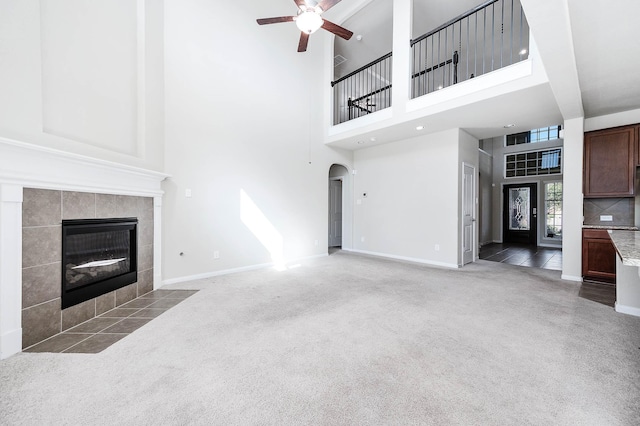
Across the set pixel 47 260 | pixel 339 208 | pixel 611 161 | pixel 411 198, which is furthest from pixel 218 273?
pixel 611 161

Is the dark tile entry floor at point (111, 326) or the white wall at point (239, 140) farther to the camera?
the white wall at point (239, 140)

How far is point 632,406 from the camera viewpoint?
4.70 feet

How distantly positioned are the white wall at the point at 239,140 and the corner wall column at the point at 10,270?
1.73 metres

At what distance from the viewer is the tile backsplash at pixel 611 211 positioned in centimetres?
390

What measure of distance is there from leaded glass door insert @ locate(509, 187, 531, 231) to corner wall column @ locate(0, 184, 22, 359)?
428 inches

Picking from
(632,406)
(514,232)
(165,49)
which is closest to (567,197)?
(632,406)

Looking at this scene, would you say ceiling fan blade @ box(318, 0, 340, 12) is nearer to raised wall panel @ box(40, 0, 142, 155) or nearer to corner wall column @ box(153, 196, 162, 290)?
raised wall panel @ box(40, 0, 142, 155)

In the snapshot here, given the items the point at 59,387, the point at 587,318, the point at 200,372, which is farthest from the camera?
the point at 587,318

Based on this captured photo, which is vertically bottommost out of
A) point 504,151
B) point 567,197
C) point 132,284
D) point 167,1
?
point 132,284

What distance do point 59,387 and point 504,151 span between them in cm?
1093

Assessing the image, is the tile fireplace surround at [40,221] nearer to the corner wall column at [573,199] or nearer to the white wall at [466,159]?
the white wall at [466,159]

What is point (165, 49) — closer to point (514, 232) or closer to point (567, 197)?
point (567, 197)

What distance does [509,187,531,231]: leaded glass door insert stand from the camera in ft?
27.2

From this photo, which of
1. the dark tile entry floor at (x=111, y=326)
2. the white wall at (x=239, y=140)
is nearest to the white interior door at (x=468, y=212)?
the white wall at (x=239, y=140)
